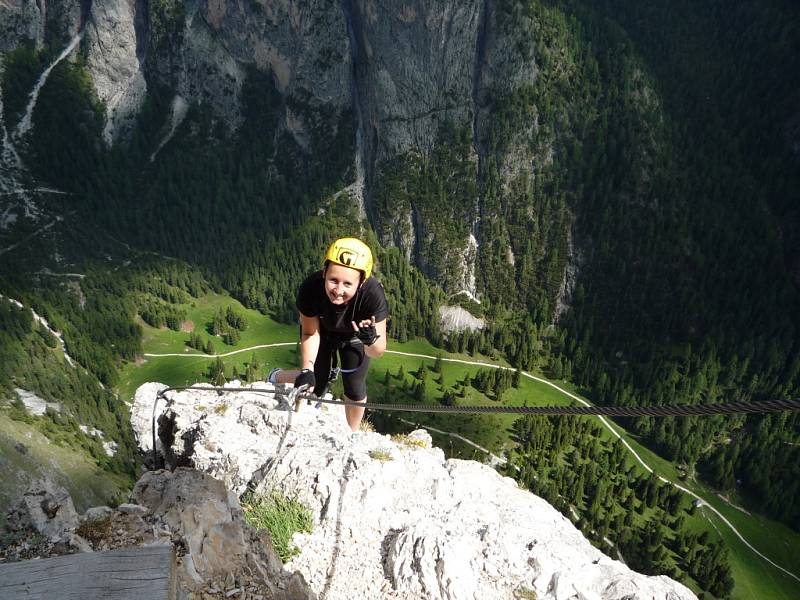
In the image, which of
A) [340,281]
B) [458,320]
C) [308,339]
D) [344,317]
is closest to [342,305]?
[344,317]

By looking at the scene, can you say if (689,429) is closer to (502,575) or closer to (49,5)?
(502,575)

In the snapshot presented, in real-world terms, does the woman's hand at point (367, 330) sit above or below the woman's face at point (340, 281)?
below

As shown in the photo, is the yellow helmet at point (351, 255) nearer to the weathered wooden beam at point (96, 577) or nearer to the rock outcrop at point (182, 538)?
the rock outcrop at point (182, 538)

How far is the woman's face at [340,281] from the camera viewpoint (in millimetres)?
7926

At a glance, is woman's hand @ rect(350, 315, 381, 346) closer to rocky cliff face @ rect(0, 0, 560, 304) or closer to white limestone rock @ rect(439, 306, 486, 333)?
white limestone rock @ rect(439, 306, 486, 333)

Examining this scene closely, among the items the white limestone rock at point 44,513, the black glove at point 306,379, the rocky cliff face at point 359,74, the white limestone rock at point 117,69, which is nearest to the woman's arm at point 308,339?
the black glove at point 306,379

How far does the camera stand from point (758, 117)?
400 ft

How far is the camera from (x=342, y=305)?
29.7 ft

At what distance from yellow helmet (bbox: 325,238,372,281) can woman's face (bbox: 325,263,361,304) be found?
3.4 inches

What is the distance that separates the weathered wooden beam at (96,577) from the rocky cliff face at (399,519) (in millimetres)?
6471

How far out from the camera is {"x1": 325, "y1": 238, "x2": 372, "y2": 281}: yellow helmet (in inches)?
312

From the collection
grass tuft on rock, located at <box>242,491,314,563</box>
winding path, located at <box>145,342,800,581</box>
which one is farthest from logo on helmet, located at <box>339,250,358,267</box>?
winding path, located at <box>145,342,800,581</box>

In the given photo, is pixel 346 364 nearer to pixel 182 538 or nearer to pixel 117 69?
pixel 182 538

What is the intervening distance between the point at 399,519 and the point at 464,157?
124 m
